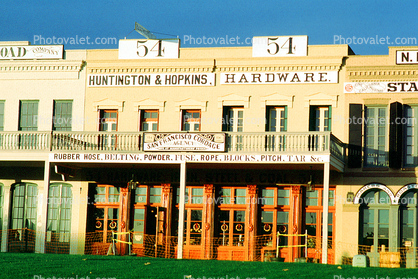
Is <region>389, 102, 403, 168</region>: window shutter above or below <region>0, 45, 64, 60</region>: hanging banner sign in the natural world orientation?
below

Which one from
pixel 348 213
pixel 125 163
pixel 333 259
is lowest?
pixel 333 259

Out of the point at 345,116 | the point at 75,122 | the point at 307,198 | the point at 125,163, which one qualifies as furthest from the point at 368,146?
the point at 75,122

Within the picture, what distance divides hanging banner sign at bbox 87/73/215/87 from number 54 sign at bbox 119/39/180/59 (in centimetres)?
79

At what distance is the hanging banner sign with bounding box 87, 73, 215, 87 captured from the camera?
1067 inches

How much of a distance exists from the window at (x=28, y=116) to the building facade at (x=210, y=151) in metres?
0.05

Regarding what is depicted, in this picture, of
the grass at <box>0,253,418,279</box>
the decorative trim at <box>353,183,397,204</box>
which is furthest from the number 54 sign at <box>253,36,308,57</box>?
the grass at <box>0,253,418,279</box>

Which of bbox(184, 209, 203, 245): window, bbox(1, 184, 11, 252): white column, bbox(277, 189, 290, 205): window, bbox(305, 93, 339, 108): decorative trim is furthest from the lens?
bbox(1, 184, 11, 252): white column

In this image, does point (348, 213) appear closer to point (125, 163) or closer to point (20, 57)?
point (125, 163)

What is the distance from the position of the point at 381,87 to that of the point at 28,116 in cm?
1443

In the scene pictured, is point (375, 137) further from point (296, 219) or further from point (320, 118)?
point (296, 219)

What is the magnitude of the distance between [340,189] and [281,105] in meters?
4.00

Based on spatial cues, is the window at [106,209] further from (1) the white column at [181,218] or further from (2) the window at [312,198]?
(2) the window at [312,198]

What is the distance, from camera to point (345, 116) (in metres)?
25.7

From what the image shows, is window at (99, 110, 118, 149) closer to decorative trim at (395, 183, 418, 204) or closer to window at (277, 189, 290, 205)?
window at (277, 189, 290, 205)
